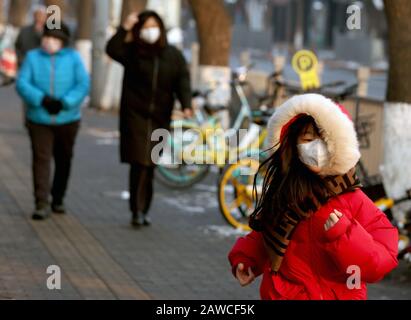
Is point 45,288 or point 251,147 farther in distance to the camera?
point 251,147

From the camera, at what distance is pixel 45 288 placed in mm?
7961

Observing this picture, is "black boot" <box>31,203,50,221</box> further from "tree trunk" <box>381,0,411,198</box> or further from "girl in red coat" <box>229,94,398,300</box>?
"girl in red coat" <box>229,94,398,300</box>

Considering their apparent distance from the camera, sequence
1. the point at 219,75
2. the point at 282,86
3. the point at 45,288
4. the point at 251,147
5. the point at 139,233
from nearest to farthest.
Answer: the point at 45,288 → the point at 139,233 → the point at 251,147 → the point at 282,86 → the point at 219,75

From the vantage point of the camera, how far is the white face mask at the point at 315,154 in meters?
4.28

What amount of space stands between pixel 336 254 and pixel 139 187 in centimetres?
669

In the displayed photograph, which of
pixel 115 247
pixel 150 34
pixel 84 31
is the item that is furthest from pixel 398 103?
pixel 84 31

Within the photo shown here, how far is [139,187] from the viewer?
10.8m

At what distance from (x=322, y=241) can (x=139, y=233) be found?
21.2 feet

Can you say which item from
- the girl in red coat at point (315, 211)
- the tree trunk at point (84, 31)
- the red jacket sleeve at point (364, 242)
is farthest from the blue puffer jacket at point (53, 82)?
the tree trunk at point (84, 31)

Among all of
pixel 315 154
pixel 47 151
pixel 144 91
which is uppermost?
pixel 315 154

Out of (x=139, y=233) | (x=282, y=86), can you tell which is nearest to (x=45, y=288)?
(x=139, y=233)

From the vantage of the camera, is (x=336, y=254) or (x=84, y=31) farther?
(x=84, y=31)

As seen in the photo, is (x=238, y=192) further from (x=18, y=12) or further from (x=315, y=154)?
(x=18, y=12)
